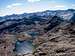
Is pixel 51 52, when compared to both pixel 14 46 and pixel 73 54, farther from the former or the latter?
pixel 14 46

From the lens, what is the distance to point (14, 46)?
5222 cm

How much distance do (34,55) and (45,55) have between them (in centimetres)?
322

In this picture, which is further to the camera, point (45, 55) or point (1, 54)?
point (1, 54)

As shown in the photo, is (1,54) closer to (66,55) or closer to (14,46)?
(14,46)

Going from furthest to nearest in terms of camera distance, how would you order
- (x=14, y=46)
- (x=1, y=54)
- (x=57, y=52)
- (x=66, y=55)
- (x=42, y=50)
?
(x=14, y=46) < (x=1, y=54) < (x=42, y=50) < (x=57, y=52) < (x=66, y=55)

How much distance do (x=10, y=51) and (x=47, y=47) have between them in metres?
10.7

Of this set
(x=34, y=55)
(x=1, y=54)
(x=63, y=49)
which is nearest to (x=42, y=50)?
(x=34, y=55)

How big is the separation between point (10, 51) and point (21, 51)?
3.24 metres

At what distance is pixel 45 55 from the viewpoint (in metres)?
39.0

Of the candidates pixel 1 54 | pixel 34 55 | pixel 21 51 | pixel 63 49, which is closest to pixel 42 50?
pixel 34 55

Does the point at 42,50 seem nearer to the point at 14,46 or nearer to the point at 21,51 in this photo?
the point at 21,51

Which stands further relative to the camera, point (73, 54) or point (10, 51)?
point (10, 51)

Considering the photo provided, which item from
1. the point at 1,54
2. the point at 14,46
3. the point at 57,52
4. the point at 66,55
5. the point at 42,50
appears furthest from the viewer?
the point at 14,46

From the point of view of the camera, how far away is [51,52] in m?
40.3
